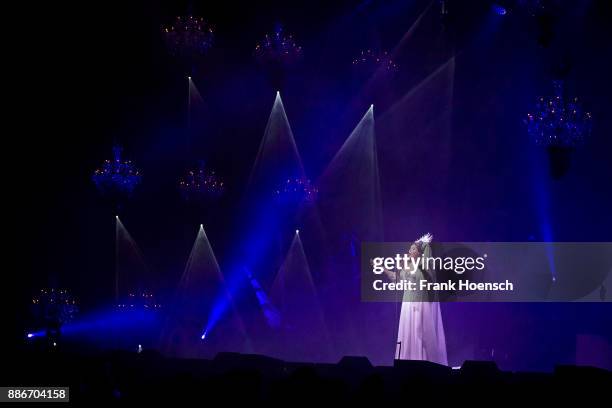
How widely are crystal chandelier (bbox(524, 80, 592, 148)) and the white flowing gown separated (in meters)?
3.08

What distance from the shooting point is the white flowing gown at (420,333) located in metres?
9.74

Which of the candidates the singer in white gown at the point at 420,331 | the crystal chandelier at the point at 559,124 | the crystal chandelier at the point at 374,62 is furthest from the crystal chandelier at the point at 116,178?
the crystal chandelier at the point at 559,124

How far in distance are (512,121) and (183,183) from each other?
19.0 feet

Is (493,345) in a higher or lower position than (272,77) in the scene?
lower

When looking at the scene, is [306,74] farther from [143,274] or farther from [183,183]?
[143,274]

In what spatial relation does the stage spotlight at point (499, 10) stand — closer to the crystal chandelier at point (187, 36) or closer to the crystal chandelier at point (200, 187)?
the crystal chandelier at point (187, 36)

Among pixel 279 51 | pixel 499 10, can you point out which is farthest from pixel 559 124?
pixel 279 51

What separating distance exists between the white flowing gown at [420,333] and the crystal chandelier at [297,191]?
2.47 m

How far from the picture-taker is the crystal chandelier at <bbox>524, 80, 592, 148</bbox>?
8.08 meters

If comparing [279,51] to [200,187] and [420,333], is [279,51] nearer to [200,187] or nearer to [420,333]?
[200,187]

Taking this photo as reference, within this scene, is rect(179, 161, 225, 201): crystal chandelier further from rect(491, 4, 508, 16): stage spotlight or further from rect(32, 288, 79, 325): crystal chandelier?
rect(491, 4, 508, 16): stage spotlight

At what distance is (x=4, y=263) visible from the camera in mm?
11133

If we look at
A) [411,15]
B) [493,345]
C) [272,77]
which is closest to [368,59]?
[411,15]

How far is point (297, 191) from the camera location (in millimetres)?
11023
